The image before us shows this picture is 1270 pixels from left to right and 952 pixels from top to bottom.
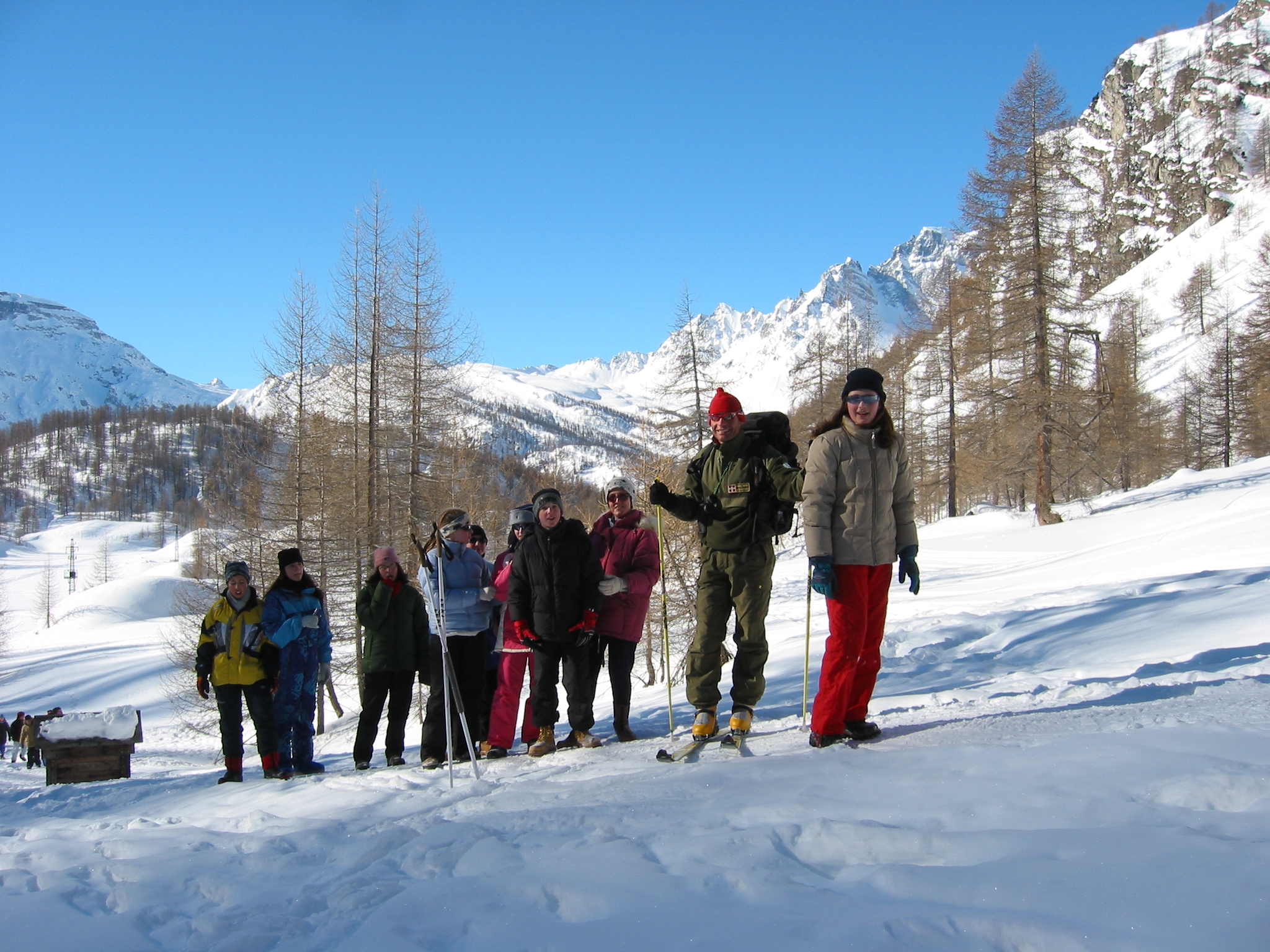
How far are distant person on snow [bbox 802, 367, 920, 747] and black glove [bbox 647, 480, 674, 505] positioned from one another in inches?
36.4

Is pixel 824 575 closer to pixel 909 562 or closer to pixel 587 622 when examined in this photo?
pixel 909 562

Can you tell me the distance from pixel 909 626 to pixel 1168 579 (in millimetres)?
3402

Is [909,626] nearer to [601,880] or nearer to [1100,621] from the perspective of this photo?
[1100,621]

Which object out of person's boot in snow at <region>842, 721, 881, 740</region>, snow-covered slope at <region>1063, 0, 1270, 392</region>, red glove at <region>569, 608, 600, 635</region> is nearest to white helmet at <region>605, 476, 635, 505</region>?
red glove at <region>569, 608, 600, 635</region>

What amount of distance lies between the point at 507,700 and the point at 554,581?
52.6 inches

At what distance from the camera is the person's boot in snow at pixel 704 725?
4992mm

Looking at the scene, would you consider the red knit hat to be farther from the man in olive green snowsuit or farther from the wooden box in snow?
the wooden box in snow

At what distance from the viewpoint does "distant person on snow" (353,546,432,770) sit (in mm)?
6852

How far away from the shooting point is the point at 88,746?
984cm

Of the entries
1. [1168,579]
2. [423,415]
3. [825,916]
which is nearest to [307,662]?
[825,916]

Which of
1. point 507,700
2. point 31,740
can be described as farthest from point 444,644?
point 31,740

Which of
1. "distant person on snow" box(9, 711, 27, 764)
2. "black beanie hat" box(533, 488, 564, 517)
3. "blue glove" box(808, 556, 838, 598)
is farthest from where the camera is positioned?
"distant person on snow" box(9, 711, 27, 764)

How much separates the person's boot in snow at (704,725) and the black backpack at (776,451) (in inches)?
50.4

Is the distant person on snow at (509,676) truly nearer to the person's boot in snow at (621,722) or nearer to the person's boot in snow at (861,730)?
the person's boot in snow at (621,722)
